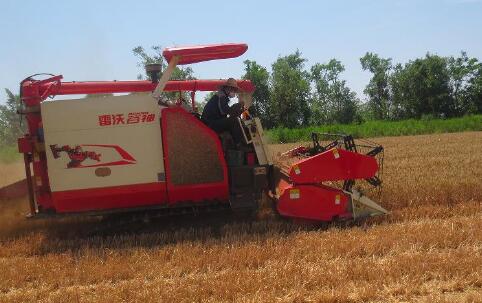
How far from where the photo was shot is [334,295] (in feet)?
13.1

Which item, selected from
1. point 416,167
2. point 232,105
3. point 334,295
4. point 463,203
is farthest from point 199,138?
point 416,167

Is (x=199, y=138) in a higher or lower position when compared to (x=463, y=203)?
higher

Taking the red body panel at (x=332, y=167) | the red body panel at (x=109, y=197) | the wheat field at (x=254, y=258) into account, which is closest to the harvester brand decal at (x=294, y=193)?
the red body panel at (x=332, y=167)

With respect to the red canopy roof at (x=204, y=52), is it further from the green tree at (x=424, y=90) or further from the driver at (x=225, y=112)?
the green tree at (x=424, y=90)

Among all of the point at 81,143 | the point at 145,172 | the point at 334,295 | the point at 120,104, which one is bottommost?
the point at 334,295

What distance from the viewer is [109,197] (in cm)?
624

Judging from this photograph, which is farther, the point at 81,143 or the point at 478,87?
the point at 478,87

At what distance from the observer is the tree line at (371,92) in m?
41.7

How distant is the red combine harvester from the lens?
610 centimetres

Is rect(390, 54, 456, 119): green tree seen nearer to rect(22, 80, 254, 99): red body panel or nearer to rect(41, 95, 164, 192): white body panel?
rect(22, 80, 254, 99): red body panel

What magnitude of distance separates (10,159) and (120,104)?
7123mm

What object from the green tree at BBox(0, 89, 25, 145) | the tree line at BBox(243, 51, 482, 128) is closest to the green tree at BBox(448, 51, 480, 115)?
the tree line at BBox(243, 51, 482, 128)

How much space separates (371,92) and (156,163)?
57.3 meters

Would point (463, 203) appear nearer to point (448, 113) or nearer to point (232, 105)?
point (232, 105)
